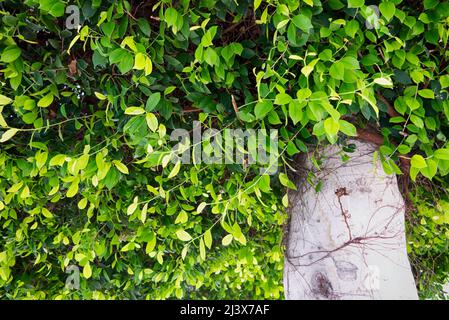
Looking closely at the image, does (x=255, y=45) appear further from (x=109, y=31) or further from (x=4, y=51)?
(x=4, y=51)

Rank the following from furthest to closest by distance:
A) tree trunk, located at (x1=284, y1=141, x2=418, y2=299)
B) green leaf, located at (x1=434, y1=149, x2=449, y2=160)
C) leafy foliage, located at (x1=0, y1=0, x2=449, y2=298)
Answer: tree trunk, located at (x1=284, y1=141, x2=418, y2=299)
green leaf, located at (x1=434, y1=149, x2=449, y2=160)
leafy foliage, located at (x1=0, y1=0, x2=449, y2=298)

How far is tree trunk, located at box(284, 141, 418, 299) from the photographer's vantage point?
1421 mm

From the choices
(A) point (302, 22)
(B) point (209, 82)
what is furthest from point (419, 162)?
(B) point (209, 82)

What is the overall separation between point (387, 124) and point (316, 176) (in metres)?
0.34

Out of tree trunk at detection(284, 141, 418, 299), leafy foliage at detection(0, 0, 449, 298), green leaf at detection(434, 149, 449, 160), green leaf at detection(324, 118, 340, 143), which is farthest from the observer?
tree trunk at detection(284, 141, 418, 299)

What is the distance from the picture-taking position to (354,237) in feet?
4.71

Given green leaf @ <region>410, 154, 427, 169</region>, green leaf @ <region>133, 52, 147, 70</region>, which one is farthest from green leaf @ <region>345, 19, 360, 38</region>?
green leaf @ <region>133, 52, 147, 70</region>

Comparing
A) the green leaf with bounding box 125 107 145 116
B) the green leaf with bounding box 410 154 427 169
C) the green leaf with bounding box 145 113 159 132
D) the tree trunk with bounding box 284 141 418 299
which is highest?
the green leaf with bounding box 125 107 145 116

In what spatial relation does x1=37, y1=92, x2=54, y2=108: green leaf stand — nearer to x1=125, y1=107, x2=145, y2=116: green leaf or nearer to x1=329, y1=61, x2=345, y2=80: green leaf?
x1=125, y1=107, x2=145, y2=116: green leaf

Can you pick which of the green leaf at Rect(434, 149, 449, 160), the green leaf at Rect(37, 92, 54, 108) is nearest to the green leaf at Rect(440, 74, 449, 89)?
the green leaf at Rect(434, 149, 449, 160)

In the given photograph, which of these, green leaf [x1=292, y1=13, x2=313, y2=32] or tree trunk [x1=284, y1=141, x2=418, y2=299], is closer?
green leaf [x1=292, y1=13, x2=313, y2=32]

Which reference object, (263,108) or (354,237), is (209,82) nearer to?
(263,108)

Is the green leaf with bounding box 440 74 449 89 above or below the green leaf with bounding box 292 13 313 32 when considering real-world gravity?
below
